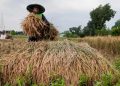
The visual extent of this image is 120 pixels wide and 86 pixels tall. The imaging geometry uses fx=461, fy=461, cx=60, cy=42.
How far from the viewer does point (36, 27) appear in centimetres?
916

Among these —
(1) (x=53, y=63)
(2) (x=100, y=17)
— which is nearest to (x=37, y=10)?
(1) (x=53, y=63)

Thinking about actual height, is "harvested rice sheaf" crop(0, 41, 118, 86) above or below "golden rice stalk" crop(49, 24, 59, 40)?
below

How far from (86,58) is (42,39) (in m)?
1.60

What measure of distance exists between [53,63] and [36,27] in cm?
150

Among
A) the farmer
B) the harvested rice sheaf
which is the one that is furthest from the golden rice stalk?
the harvested rice sheaf

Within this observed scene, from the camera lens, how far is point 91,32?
3831cm

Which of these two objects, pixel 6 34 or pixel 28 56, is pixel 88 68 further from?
pixel 6 34

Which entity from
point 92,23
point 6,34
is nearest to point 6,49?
point 6,34

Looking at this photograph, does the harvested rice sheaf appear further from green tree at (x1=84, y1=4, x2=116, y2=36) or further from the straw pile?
green tree at (x1=84, y1=4, x2=116, y2=36)

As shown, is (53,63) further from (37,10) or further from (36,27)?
(37,10)

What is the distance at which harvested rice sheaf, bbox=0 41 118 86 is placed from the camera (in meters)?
7.68

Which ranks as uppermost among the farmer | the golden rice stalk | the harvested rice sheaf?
the farmer

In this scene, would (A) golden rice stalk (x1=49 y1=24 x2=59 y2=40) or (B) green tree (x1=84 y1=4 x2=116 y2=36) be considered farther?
(B) green tree (x1=84 y1=4 x2=116 y2=36)

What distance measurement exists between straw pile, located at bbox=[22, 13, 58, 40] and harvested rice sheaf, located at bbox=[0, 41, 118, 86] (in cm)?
73
